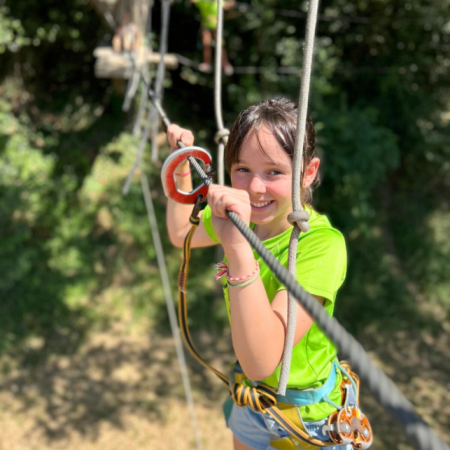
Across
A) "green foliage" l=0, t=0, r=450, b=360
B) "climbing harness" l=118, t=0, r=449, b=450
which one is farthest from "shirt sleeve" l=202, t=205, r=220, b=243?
"green foliage" l=0, t=0, r=450, b=360

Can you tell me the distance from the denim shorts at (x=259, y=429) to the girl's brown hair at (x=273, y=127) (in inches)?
23.8

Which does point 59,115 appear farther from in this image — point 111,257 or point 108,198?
point 111,257

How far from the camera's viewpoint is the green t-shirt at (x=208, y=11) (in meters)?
4.78

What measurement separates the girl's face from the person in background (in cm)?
412

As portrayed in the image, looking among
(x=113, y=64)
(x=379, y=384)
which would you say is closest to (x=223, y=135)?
(x=379, y=384)

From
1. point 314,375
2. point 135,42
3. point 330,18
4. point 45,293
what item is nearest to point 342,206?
point 330,18

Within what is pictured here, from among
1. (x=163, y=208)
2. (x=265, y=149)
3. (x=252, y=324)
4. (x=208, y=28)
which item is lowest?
(x=163, y=208)

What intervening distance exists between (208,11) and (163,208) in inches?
80.4

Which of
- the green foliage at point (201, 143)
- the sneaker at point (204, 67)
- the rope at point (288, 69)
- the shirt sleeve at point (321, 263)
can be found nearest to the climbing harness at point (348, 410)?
the shirt sleeve at point (321, 263)

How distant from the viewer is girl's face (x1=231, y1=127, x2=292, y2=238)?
99cm

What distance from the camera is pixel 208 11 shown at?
4.90 meters

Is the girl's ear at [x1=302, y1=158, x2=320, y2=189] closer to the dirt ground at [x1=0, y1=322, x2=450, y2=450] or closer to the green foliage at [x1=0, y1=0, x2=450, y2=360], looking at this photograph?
the dirt ground at [x1=0, y1=322, x2=450, y2=450]

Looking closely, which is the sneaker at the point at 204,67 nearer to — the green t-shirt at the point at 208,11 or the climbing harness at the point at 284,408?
the green t-shirt at the point at 208,11

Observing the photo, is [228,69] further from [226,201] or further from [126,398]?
[226,201]
